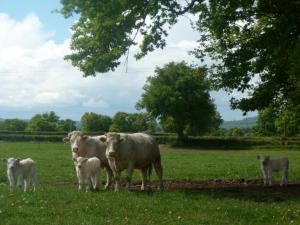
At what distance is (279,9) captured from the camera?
19.8 m

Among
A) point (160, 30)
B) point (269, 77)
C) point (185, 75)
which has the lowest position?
point (269, 77)

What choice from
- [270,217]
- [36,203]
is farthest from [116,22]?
[270,217]

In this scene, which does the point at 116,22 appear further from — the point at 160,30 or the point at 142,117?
the point at 142,117

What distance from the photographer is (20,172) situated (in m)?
17.7

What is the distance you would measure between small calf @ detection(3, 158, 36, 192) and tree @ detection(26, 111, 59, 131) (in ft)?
397

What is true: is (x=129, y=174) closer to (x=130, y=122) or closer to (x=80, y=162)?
(x=80, y=162)

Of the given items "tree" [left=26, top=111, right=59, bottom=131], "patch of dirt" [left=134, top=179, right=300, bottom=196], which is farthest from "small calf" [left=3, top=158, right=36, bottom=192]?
"tree" [left=26, top=111, right=59, bottom=131]

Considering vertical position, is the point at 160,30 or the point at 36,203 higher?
the point at 160,30

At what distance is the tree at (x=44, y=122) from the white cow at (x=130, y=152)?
120 m

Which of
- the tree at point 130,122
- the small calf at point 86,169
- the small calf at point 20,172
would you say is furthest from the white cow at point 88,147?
the tree at point 130,122

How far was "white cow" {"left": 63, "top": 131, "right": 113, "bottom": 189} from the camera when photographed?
20045mm

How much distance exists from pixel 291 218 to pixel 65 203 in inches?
233

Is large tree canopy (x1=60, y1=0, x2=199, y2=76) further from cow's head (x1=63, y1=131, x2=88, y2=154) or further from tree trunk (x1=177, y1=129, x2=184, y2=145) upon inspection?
tree trunk (x1=177, y1=129, x2=184, y2=145)

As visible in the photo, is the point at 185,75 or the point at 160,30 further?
the point at 185,75
